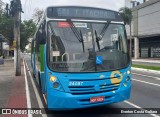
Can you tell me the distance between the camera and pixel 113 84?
25.9 feet

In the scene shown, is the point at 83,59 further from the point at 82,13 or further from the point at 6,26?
the point at 6,26

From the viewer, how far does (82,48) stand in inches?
310

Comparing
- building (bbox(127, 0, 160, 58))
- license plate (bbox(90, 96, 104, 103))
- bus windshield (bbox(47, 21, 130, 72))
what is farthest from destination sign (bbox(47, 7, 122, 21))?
building (bbox(127, 0, 160, 58))

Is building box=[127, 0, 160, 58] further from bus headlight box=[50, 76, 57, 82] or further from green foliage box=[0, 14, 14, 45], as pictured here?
bus headlight box=[50, 76, 57, 82]

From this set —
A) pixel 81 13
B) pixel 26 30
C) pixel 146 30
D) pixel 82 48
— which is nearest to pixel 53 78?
pixel 82 48

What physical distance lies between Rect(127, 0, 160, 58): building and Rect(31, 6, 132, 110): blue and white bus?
4531cm

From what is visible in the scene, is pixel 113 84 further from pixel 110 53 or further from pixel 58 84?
pixel 58 84

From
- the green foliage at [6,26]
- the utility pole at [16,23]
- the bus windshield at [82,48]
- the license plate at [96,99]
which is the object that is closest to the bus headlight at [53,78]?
the bus windshield at [82,48]

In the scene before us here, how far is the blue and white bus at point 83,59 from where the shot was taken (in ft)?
24.8

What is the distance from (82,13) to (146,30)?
50997mm

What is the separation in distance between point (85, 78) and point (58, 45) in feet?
3.73

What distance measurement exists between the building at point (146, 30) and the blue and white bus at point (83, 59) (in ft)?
149

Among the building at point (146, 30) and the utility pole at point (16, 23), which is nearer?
the utility pole at point (16, 23)

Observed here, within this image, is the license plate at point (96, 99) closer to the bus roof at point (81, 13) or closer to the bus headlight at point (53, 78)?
the bus headlight at point (53, 78)
